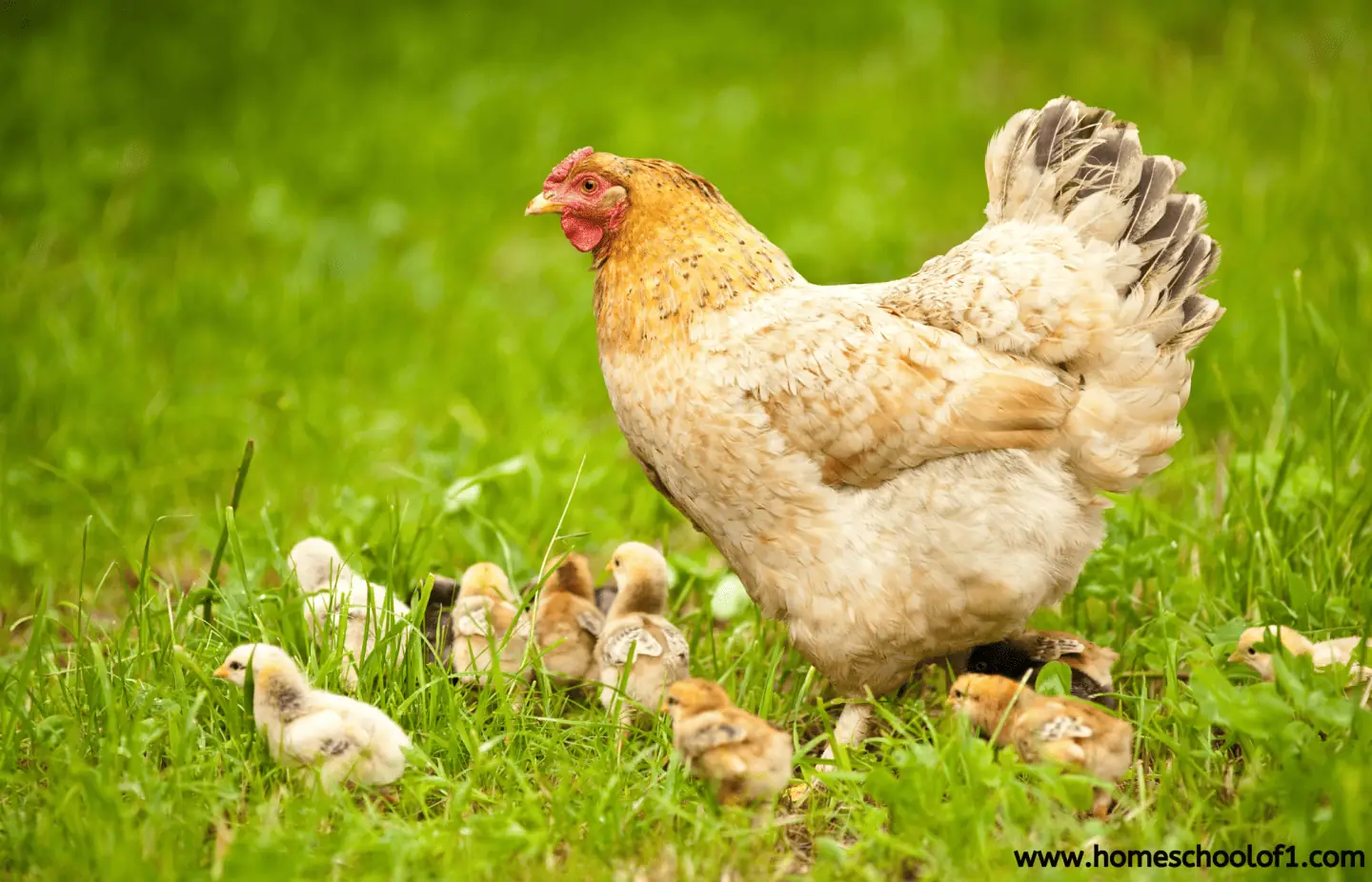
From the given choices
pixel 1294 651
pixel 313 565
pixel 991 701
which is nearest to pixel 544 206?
pixel 313 565

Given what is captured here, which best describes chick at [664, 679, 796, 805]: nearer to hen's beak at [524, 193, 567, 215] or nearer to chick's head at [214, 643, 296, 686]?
chick's head at [214, 643, 296, 686]

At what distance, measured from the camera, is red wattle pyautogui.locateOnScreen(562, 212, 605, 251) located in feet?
11.9

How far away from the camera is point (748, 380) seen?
334cm

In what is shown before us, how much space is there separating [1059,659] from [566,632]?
1.51 metres

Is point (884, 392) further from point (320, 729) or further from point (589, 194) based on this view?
point (320, 729)

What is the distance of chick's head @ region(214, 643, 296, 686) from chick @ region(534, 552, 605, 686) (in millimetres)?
778

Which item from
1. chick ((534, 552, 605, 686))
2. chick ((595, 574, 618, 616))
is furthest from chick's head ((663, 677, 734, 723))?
chick ((595, 574, 618, 616))

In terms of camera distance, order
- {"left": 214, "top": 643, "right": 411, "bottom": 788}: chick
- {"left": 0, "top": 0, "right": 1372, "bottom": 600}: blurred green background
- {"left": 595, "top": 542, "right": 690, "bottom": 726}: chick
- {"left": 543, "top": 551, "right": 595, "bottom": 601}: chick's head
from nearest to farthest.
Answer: {"left": 214, "top": 643, "right": 411, "bottom": 788}: chick
{"left": 595, "top": 542, "right": 690, "bottom": 726}: chick
{"left": 543, "top": 551, "right": 595, "bottom": 601}: chick's head
{"left": 0, "top": 0, "right": 1372, "bottom": 600}: blurred green background

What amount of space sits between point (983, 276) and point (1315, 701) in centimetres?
140

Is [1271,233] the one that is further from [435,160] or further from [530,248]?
[435,160]

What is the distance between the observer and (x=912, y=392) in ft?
10.9

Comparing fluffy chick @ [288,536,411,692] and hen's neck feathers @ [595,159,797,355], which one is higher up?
hen's neck feathers @ [595,159,797,355]

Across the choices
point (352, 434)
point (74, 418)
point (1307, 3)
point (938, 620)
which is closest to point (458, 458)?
point (352, 434)

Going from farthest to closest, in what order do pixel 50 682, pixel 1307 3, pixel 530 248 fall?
pixel 1307 3
pixel 530 248
pixel 50 682
